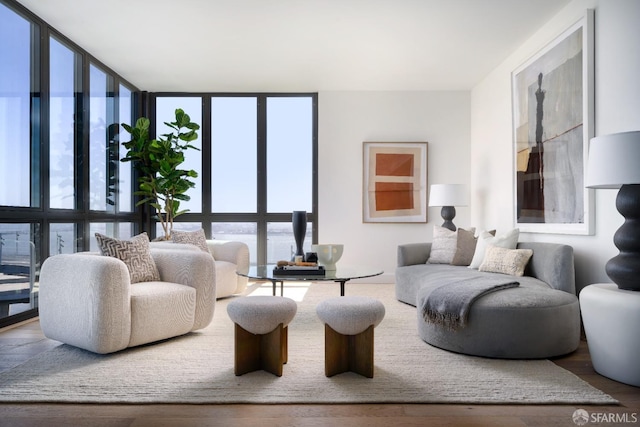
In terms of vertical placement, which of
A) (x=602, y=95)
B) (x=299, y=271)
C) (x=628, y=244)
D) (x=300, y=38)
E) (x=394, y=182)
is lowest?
(x=299, y=271)

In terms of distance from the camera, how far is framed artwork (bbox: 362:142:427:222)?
642cm

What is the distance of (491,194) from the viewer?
5648mm

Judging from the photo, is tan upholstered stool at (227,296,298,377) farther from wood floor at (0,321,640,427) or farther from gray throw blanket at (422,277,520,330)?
gray throw blanket at (422,277,520,330)

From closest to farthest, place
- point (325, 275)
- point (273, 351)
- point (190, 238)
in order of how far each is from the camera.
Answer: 1. point (273, 351)
2. point (325, 275)
3. point (190, 238)

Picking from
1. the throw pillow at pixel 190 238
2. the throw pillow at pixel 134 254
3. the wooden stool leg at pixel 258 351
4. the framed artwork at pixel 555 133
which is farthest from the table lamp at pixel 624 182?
the throw pillow at pixel 190 238

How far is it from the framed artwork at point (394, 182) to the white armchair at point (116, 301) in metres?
3.42

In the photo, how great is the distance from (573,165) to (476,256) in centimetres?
120

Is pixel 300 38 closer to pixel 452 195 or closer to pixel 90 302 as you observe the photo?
pixel 452 195

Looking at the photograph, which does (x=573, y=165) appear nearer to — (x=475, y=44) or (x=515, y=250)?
(x=515, y=250)

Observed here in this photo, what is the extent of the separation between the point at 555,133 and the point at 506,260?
1273 mm

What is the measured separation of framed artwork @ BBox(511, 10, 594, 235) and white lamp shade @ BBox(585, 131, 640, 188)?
3.30ft

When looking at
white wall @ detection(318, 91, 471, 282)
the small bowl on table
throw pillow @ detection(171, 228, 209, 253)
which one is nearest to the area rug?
the small bowl on table

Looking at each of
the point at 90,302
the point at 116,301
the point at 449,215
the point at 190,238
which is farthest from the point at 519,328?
the point at 190,238

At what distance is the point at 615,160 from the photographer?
2.49m
